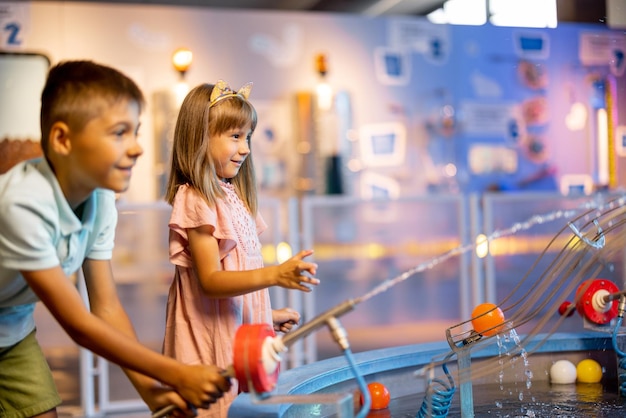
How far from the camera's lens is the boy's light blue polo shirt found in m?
1.11

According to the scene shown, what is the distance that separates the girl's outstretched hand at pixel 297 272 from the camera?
1.20 meters

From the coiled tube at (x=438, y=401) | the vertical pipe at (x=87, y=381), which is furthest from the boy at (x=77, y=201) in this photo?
the vertical pipe at (x=87, y=381)

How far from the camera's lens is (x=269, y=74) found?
210 inches

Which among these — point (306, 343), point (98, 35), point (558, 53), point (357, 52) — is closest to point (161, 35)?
point (98, 35)

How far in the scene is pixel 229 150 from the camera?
5.17ft

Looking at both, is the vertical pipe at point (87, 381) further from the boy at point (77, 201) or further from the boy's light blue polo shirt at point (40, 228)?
the boy at point (77, 201)

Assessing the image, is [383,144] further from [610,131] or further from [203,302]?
[203,302]

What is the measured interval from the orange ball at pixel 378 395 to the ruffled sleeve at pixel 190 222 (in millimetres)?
475

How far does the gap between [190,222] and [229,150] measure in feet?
0.54

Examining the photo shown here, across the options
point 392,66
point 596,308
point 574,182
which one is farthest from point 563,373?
point 574,182

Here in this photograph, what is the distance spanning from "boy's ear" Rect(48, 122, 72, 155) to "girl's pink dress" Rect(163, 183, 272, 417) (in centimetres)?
40

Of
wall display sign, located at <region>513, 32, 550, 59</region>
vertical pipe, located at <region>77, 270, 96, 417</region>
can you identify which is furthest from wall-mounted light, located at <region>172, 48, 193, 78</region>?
wall display sign, located at <region>513, 32, 550, 59</region>

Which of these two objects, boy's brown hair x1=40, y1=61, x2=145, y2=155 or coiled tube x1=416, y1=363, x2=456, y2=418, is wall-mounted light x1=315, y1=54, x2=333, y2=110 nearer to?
coiled tube x1=416, y1=363, x2=456, y2=418

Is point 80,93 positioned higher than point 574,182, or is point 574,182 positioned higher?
point 80,93
